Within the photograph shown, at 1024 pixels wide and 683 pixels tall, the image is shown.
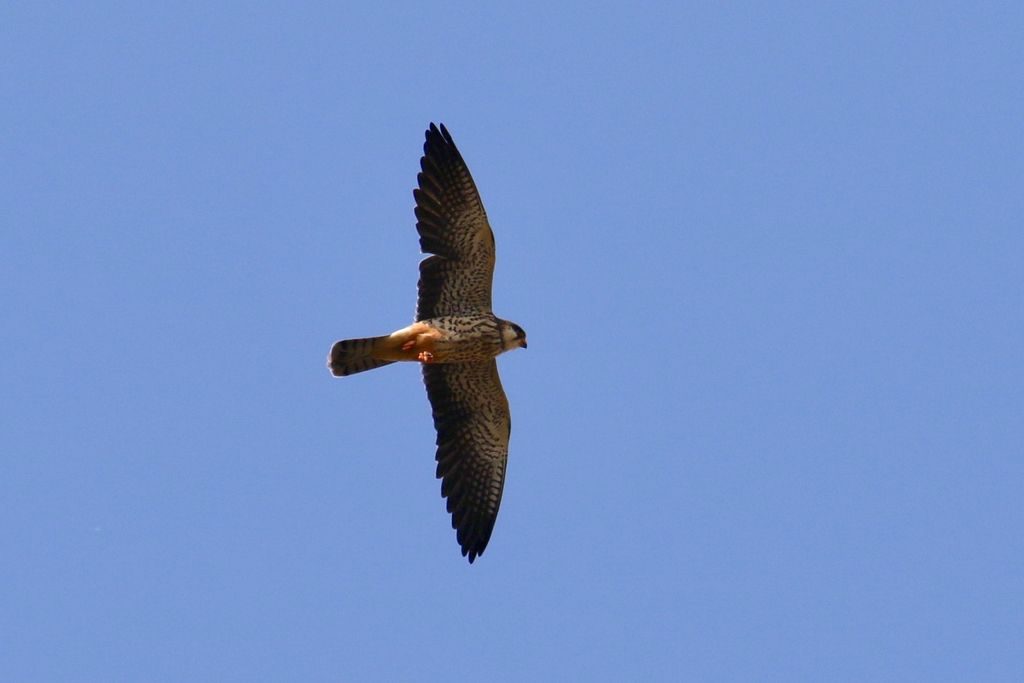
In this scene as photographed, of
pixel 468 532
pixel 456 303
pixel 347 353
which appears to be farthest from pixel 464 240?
pixel 468 532

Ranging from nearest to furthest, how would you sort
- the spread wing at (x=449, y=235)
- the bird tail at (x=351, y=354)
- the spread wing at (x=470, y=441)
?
the bird tail at (x=351, y=354), the spread wing at (x=449, y=235), the spread wing at (x=470, y=441)

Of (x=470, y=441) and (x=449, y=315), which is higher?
(x=449, y=315)

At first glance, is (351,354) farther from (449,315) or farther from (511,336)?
(511,336)

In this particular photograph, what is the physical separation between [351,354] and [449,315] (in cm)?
101

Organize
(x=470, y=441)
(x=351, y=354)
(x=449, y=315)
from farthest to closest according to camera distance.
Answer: (x=470, y=441) < (x=449, y=315) < (x=351, y=354)

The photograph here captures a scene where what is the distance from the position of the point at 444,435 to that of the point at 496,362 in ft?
2.95

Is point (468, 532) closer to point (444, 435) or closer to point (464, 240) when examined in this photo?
point (444, 435)

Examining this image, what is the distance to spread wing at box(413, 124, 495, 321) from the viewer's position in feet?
45.7

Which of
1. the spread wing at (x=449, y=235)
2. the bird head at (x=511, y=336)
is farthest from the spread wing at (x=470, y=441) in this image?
the spread wing at (x=449, y=235)

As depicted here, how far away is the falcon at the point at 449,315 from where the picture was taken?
13.8 metres

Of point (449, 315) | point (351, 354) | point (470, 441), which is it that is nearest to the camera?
point (351, 354)

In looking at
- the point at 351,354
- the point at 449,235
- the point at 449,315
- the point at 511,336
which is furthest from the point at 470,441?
the point at 449,235

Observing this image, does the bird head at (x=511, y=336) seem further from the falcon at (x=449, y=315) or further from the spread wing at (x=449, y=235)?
the spread wing at (x=449, y=235)

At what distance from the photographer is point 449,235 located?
14.0m
